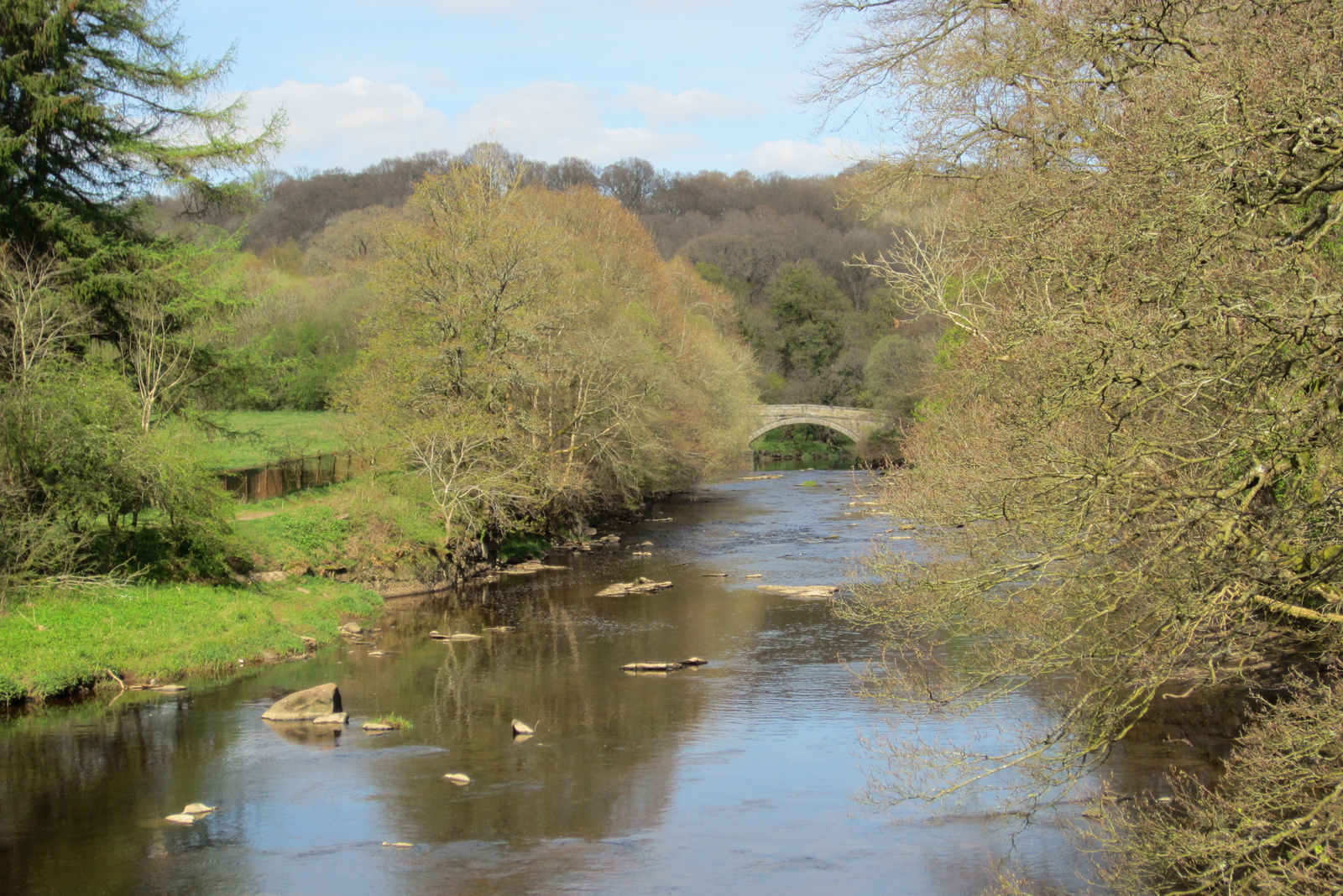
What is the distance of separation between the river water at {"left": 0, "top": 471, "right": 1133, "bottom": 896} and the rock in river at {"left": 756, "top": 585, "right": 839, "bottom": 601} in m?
2.17

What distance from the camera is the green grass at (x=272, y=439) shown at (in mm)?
28906

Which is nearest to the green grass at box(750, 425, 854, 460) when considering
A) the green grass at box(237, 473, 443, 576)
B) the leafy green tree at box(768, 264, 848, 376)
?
the leafy green tree at box(768, 264, 848, 376)

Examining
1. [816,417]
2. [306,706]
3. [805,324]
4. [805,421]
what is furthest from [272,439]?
[805,324]

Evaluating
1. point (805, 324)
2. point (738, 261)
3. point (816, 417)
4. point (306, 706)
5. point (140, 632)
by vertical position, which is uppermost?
point (738, 261)

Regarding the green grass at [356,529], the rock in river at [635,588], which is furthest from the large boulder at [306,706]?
the rock in river at [635,588]

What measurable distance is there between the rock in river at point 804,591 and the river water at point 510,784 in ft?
7.12

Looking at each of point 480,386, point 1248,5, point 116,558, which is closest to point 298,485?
point 480,386

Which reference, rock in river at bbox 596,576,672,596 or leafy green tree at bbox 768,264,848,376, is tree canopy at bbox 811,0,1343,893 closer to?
rock in river at bbox 596,576,672,596

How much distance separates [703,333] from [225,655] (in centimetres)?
3269

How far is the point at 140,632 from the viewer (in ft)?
63.0

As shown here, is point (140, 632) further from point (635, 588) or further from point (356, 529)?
point (635, 588)

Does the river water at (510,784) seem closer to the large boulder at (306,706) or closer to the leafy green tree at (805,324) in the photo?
the large boulder at (306,706)

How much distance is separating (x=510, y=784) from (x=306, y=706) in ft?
15.2

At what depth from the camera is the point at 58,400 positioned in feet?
63.7
